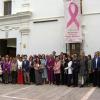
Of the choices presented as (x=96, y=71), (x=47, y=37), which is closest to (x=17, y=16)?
(x=47, y=37)

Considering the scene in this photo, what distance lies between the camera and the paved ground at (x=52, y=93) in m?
15.5

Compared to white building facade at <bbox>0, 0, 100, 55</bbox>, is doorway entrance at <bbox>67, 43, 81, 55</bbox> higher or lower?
lower

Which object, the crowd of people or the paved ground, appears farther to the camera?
the crowd of people

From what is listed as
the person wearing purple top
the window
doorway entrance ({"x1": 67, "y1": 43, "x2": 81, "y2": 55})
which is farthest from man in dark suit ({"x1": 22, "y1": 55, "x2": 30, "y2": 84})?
the window

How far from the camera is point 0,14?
27.1 m

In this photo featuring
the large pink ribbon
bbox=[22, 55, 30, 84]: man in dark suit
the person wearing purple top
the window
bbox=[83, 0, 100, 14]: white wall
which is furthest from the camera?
the window

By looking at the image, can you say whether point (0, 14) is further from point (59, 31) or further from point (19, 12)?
point (59, 31)

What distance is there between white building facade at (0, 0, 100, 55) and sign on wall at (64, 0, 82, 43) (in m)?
0.45

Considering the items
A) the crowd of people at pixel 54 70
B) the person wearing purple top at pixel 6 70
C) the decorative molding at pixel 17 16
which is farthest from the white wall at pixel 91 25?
the person wearing purple top at pixel 6 70

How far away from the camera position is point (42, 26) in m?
24.4

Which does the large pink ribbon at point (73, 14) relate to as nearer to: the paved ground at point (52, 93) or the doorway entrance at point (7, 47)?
the paved ground at point (52, 93)

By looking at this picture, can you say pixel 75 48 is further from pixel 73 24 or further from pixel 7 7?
pixel 7 7

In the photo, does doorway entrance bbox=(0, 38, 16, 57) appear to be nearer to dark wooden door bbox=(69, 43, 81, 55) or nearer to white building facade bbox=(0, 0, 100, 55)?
white building facade bbox=(0, 0, 100, 55)

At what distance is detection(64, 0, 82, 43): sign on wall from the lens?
22.1m
